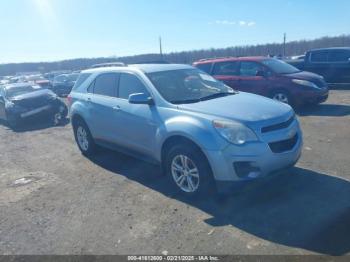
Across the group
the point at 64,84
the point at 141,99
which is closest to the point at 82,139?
the point at 141,99

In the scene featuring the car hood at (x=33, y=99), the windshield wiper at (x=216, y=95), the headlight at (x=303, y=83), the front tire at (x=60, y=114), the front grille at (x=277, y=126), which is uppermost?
the windshield wiper at (x=216, y=95)

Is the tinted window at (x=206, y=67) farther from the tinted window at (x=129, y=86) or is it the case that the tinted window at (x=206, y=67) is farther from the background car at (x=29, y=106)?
the tinted window at (x=129, y=86)

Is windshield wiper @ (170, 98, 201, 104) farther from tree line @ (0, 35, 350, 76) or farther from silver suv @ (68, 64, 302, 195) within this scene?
tree line @ (0, 35, 350, 76)

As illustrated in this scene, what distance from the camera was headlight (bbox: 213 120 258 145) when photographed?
4.02 metres

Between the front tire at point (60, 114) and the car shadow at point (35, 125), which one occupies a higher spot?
the front tire at point (60, 114)

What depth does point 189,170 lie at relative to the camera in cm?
448

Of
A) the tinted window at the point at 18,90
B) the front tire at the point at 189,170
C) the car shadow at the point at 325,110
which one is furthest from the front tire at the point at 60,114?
the front tire at the point at 189,170

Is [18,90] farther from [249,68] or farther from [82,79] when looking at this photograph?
[249,68]

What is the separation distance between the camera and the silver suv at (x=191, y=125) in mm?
4043

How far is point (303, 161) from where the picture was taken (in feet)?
18.7

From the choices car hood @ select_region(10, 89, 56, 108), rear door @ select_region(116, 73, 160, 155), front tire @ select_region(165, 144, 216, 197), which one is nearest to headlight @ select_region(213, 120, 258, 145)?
front tire @ select_region(165, 144, 216, 197)

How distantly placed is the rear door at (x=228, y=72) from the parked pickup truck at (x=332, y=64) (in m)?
5.30

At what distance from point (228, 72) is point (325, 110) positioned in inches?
125

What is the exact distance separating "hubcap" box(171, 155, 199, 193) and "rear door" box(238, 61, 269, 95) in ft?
20.4
